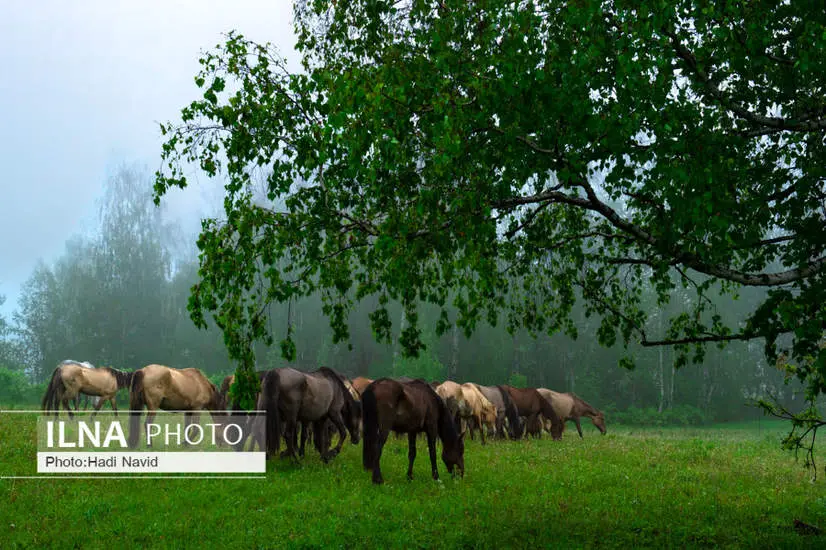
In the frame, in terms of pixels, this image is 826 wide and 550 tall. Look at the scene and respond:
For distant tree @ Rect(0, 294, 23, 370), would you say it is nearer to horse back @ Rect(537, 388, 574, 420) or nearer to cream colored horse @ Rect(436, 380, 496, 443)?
horse back @ Rect(537, 388, 574, 420)

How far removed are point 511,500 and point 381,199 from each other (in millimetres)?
6504

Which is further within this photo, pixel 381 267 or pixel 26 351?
pixel 26 351

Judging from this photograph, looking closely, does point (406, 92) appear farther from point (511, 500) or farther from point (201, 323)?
point (511, 500)

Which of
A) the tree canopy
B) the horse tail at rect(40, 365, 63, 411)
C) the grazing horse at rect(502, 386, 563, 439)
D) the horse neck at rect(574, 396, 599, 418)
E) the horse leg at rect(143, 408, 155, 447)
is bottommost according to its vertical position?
the horse neck at rect(574, 396, 599, 418)

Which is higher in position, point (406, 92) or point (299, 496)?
point (406, 92)

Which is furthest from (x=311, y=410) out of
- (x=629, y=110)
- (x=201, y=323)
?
(x=629, y=110)

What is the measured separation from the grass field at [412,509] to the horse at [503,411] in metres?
10.1

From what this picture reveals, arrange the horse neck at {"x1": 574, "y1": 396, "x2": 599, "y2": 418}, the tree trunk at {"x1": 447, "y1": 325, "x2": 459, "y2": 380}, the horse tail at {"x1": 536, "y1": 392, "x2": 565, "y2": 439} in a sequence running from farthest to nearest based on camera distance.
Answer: the tree trunk at {"x1": 447, "y1": 325, "x2": 459, "y2": 380}, the horse neck at {"x1": 574, "y1": 396, "x2": 599, "y2": 418}, the horse tail at {"x1": 536, "y1": 392, "x2": 565, "y2": 439}

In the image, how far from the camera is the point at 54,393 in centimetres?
2227

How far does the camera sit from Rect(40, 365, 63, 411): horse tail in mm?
21812

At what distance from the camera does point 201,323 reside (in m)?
8.76

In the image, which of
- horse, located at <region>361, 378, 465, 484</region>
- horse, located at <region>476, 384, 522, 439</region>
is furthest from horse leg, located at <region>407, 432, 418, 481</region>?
horse, located at <region>476, 384, 522, 439</region>

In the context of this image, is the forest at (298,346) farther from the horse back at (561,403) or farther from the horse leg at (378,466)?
the horse leg at (378,466)

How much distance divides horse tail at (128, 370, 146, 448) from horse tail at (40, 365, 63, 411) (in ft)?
16.3
